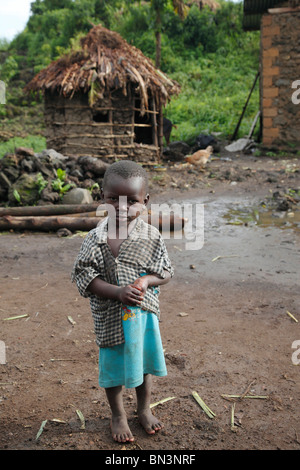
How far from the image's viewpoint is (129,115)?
38.6 ft

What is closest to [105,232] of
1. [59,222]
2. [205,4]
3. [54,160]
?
[59,222]

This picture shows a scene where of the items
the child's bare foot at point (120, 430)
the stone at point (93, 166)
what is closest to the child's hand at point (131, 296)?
the child's bare foot at point (120, 430)

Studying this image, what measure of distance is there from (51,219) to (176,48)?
21318mm

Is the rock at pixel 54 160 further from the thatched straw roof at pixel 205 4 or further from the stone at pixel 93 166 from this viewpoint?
the thatched straw roof at pixel 205 4

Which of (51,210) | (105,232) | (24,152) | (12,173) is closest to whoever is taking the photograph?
(105,232)

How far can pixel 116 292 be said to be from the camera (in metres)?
1.85

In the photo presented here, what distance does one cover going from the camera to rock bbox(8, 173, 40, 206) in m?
7.77

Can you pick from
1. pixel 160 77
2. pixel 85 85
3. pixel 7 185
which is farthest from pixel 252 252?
pixel 160 77

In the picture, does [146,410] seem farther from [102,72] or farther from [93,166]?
[102,72]

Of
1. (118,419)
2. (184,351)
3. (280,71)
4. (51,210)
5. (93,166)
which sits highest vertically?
(280,71)

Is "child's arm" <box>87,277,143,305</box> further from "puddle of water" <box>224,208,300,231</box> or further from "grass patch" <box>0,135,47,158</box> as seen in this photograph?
"grass patch" <box>0,135,47,158</box>

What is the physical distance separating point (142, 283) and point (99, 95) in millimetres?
9783

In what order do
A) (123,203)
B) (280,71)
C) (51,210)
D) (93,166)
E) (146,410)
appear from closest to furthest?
(123,203) → (146,410) → (51,210) → (93,166) → (280,71)
